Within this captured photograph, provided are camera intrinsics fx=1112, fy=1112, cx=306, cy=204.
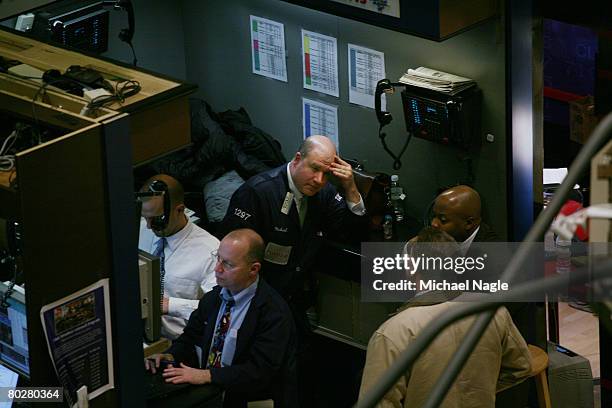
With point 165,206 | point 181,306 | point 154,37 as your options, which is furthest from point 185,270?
point 154,37

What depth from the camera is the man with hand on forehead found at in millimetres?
5250

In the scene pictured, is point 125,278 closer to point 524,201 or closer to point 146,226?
point 146,226

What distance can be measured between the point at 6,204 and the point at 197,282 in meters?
1.60

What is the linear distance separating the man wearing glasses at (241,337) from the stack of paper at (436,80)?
4.91 ft

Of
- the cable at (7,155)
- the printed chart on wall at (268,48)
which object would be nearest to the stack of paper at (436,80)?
the printed chart on wall at (268,48)

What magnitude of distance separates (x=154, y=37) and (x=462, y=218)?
299 centimetres

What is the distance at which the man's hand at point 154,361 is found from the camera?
14.3ft

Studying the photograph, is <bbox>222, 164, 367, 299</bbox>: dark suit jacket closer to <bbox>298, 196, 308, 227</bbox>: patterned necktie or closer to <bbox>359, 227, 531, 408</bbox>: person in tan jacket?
<bbox>298, 196, 308, 227</bbox>: patterned necktie

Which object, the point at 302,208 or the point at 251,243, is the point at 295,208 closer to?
the point at 302,208

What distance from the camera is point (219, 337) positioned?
4.53 meters

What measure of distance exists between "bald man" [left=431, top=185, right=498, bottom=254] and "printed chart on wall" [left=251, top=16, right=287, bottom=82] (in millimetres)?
1938

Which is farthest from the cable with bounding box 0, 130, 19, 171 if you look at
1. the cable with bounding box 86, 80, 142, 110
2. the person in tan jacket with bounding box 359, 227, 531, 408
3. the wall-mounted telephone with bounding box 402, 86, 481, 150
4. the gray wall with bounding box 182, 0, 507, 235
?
the gray wall with bounding box 182, 0, 507, 235

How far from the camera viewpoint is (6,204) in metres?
3.46

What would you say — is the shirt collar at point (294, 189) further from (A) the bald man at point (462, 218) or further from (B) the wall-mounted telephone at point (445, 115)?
(B) the wall-mounted telephone at point (445, 115)
